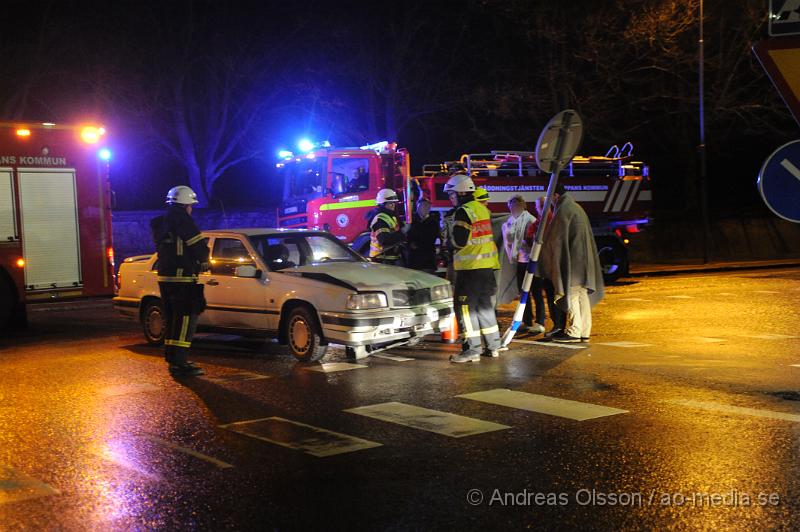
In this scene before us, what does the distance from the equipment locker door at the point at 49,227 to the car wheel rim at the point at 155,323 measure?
285 cm

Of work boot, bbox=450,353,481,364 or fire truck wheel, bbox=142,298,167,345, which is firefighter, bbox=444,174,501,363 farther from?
fire truck wheel, bbox=142,298,167,345

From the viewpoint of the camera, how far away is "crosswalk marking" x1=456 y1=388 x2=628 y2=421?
6625 mm

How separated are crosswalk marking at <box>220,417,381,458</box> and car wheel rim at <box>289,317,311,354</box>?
2568 millimetres

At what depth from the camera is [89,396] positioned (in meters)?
7.80

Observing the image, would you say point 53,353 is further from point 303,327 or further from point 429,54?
point 429,54

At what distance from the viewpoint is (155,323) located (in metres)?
10.9

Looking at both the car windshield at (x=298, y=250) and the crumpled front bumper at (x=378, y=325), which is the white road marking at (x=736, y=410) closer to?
the crumpled front bumper at (x=378, y=325)

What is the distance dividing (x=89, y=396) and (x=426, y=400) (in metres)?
3.11

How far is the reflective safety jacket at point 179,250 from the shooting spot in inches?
349

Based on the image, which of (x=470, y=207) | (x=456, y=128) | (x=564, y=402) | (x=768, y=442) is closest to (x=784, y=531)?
(x=768, y=442)

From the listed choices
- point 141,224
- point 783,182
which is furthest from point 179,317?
point 141,224

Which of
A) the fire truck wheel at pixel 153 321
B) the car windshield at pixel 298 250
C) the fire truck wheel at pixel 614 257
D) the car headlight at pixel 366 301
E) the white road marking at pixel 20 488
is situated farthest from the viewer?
the fire truck wheel at pixel 614 257

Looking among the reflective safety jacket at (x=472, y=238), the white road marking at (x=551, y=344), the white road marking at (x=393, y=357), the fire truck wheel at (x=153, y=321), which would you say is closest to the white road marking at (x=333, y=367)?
the white road marking at (x=393, y=357)

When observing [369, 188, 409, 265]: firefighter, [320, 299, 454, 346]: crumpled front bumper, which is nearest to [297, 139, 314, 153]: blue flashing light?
[369, 188, 409, 265]: firefighter
